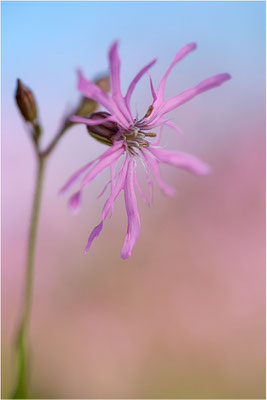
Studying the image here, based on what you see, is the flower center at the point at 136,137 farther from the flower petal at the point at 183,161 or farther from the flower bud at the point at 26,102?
the flower bud at the point at 26,102

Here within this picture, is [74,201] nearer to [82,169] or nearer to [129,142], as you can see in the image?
[82,169]

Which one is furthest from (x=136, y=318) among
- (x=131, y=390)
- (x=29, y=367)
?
(x=29, y=367)

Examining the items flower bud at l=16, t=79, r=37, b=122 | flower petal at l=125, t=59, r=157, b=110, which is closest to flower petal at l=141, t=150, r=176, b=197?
flower petal at l=125, t=59, r=157, b=110

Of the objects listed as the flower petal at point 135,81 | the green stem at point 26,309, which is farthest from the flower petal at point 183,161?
the green stem at point 26,309

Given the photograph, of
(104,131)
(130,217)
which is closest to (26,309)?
(130,217)

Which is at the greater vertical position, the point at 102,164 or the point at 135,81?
the point at 135,81

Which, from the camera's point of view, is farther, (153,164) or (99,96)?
(153,164)
